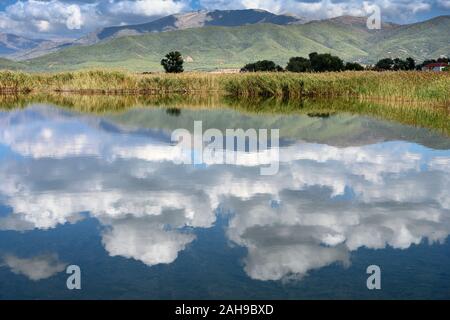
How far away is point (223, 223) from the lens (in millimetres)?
9578

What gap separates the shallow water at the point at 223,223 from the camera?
7207mm

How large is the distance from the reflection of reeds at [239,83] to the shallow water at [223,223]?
22706mm

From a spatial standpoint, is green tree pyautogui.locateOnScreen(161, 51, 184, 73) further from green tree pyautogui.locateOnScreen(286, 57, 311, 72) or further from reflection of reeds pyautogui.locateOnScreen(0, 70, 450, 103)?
reflection of reeds pyautogui.locateOnScreen(0, 70, 450, 103)

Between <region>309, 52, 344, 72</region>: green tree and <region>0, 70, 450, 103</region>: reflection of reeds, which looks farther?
<region>309, 52, 344, 72</region>: green tree

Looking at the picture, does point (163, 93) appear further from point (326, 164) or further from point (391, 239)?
point (391, 239)

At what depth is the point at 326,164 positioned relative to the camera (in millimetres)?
14977

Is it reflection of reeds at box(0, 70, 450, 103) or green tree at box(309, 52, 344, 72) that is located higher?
green tree at box(309, 52, 344, 72)

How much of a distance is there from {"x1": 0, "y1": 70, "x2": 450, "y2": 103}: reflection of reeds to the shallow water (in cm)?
2271

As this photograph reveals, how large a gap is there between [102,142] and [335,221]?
10.7m

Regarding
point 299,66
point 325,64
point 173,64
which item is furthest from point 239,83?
point 325,64

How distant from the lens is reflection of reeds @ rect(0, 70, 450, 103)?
39625 millimetres

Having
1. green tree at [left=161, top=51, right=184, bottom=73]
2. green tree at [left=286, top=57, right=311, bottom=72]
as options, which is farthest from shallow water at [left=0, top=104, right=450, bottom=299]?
green tree at [left=286, top=57, right=311, bottom=72]

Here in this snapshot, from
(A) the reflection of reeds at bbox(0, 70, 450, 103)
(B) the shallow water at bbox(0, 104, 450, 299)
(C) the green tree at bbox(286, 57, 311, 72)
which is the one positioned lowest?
(B) the shallow water at bbox(0, 104, 450, 299)
